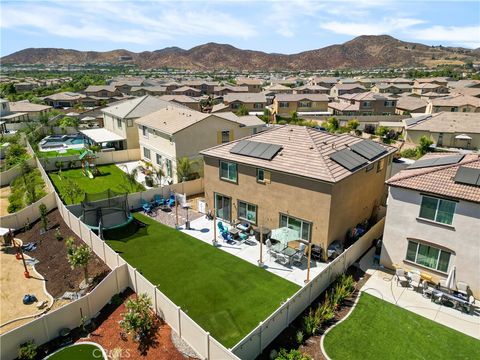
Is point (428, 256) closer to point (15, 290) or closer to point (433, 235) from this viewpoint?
point (433, 235)

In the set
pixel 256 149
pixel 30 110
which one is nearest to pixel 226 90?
pixel 30 110

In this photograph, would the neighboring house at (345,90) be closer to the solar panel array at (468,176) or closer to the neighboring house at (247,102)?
the neighboring house at (247,102)

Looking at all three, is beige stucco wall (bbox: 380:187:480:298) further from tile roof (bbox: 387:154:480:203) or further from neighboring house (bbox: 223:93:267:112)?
neighboring house (bbox: 223:93:267:112)

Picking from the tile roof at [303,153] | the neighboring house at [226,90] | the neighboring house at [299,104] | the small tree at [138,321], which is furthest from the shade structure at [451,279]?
the neighboring house at [226,90]

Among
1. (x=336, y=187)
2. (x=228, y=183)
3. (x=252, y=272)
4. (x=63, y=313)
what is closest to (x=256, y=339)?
(x=252, y=272)

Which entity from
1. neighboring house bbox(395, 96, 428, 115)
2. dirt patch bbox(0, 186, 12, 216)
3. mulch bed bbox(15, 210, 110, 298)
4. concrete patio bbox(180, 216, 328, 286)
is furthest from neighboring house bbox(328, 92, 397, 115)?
mulch bed bbox(15, 210, 110, 298)

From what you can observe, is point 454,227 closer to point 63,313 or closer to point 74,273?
point 63,313

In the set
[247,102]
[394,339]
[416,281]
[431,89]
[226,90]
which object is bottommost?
[394,339]
